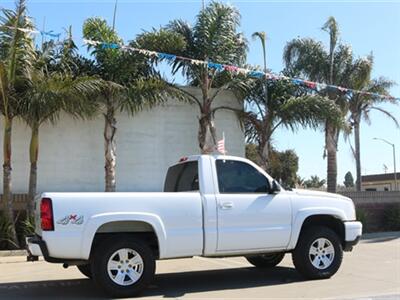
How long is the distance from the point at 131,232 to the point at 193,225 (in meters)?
0.92

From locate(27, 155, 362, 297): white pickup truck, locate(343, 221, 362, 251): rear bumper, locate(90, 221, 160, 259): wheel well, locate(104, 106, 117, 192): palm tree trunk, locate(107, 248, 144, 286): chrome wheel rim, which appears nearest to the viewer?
locate(27, 155, 362, 297): white pickup truck

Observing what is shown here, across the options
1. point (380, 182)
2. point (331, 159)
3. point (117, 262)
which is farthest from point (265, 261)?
point (380, 182)

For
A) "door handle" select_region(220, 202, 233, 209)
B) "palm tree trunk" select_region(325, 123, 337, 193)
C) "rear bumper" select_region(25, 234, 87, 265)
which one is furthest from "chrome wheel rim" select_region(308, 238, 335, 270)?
"palm tree trunk" select_region(325, 123, 337, 193)

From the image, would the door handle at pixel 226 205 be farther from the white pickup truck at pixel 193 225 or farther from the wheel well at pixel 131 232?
the wheel well at pixel 131 232

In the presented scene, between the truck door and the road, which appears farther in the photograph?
the truck door

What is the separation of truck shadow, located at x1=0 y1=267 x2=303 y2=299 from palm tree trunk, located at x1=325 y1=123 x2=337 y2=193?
12.5 metres

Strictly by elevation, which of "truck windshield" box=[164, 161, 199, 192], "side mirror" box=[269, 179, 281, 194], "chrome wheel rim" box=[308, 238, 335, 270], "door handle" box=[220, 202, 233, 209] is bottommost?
"chrome wheel rim" box=[308, 238, 335, 270]

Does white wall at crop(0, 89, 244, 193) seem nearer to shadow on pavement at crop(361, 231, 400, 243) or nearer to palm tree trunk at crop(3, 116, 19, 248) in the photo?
palm tree trunk at crop(3, 116, 19, 248)

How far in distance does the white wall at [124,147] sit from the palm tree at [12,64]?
225 centimetres

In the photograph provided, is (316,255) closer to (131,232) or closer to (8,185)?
(131,232)

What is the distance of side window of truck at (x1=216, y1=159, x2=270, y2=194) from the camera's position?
9.05 m

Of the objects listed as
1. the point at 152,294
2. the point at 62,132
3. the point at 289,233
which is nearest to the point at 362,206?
the point at 62,132

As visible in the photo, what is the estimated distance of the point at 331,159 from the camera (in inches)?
925

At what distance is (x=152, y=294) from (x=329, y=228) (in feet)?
10.9
